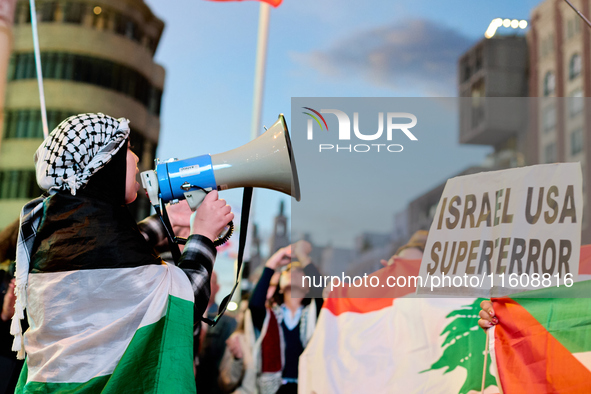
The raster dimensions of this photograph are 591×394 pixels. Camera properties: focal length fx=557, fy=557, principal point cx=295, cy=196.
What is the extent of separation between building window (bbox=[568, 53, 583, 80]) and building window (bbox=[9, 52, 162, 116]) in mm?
9824

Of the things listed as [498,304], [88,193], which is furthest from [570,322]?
[88,193]

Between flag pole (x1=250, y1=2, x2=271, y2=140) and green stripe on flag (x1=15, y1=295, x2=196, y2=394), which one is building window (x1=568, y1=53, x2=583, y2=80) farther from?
green stripe on flag (x1=15, y1=295, x2=196, y2=394)

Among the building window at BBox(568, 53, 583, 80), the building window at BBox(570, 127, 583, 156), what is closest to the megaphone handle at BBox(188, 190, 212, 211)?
the building window at BBox(570, 127, 583, 156)

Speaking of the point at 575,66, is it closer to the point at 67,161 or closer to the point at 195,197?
the point at 195,197

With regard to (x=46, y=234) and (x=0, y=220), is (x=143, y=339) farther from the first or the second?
(x=0, y=220)

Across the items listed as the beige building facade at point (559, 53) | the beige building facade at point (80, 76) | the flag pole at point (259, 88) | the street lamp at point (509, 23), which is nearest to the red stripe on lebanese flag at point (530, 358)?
the street lamp at point (509, 23)

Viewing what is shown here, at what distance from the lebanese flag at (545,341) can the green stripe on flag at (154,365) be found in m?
1.33

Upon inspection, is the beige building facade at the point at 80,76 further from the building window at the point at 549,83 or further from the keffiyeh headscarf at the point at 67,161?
the keffiyeh headscarf at the point at 67,161

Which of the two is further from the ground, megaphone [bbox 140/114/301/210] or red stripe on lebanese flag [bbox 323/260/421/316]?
megaphone [bbox 140/114/301/210]

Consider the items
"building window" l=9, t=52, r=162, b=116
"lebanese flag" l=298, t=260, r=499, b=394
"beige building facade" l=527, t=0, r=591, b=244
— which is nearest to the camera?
"lebanese flag" l=298, t=260, r=499, b=394

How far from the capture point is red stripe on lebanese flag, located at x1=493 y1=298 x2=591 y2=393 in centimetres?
205

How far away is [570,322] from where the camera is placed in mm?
2113

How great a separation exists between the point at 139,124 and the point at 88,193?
628 inches

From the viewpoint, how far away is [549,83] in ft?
32.7
